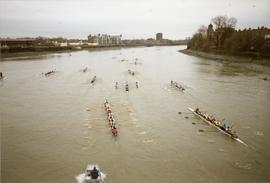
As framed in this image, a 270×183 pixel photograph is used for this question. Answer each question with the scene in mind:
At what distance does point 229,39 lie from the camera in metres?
82.4

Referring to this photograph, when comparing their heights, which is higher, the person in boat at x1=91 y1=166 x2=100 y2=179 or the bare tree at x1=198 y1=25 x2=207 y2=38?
the bare tree at x1=198 y1=25 x2=207 y2=38

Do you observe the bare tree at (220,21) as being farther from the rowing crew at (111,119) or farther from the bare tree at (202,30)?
the rowing crew at (111,119)

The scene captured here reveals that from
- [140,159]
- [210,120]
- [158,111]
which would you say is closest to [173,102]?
[158,111]

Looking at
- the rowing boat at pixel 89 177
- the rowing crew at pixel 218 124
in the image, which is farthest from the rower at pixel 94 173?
the rowing crew at pixel 218 124

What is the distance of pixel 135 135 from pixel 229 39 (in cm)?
6740

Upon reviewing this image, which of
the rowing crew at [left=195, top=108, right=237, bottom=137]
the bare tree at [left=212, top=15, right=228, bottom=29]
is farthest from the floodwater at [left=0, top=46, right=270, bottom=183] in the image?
the bare tree at [left=212, top=15, right=228, bottom=29]

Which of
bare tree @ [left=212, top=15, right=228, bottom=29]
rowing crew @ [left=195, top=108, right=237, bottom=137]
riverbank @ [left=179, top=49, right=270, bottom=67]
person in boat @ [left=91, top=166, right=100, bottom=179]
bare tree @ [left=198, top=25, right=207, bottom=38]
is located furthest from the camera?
bare tree @ [left=198, top=25, right=207, bottom=38]

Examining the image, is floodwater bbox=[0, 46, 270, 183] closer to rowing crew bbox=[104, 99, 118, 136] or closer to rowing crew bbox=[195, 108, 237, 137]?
rowing crew bbox=[104, 99, 118, 136]

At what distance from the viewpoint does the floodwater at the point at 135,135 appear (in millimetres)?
17245

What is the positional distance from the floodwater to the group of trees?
33907 millimetres

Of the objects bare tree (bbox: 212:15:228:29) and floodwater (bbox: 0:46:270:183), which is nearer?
floodwater (bbox: 0:46:270:183)

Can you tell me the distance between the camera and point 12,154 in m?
19.7

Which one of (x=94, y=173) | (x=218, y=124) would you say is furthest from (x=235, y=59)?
(x=94, y=173)

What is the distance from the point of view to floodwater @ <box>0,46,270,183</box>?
1725 centimetres
